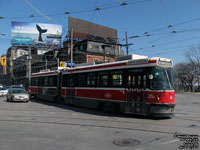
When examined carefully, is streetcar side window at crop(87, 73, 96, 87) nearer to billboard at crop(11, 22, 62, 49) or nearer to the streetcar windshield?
the streetcar windshield

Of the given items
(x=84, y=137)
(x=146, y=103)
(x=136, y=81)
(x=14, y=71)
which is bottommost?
(x=84, y=137)

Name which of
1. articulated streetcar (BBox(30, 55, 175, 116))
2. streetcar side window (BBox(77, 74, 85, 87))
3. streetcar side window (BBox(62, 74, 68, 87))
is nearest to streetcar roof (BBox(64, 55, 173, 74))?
articulated streetcar (BBox(30, 55, 175, 116))

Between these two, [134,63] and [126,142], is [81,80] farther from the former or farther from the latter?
[126,142]

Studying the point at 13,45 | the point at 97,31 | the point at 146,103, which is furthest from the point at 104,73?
the point at 97,31

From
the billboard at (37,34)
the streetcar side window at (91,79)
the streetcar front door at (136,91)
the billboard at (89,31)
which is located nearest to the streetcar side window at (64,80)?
the streetcar side window at (91,79)

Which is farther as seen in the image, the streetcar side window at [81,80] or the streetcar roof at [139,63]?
the streetcar side window at [81,80]

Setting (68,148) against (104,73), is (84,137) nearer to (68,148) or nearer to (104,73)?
(68,148)

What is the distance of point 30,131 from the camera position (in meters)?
7.65

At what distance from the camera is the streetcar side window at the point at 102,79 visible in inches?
492

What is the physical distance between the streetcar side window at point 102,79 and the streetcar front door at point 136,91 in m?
1.82

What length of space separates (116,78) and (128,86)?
1.06 metres

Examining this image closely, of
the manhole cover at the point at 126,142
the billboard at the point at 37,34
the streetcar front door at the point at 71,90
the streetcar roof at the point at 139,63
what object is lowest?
the manhole cover at the point at 126,142

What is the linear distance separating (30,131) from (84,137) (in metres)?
2.22

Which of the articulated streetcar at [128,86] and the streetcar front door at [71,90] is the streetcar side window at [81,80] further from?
the streetcar front door at [71,90]
